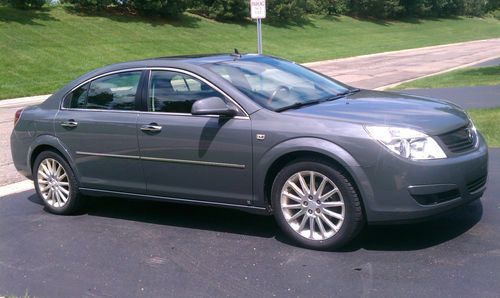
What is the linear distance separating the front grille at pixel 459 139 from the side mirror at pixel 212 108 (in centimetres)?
163

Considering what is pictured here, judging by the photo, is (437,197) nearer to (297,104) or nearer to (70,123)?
(297,104)

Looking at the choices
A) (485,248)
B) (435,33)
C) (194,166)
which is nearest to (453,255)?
(485,248)

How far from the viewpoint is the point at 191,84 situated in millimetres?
5270

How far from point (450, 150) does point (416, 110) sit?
1.53 feet

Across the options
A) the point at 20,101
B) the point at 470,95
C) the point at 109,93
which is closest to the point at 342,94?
the point at 109,93

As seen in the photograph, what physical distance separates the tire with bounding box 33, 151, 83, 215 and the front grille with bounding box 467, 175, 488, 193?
3.57m

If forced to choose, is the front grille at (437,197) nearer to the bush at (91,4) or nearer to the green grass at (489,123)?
the green grass at (489,123)

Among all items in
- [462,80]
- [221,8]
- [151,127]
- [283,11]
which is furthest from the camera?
[283,11]

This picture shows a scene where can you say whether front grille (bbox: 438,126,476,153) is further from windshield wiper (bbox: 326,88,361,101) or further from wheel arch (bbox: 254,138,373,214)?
windshield wiper (bbox: 326,88,361,101)

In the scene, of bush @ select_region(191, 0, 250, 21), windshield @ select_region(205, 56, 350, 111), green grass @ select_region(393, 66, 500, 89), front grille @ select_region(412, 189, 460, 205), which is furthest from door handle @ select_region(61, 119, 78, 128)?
bush @ select_region(191, 0, 250, 21)

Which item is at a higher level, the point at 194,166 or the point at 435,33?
the point at 194,166

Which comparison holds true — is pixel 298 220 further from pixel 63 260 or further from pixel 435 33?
pixel 435 33

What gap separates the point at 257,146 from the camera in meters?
4.79

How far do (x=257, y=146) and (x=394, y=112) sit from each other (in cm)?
109
